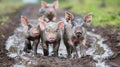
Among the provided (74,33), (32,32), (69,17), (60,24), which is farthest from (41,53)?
(74,33)

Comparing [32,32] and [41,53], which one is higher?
[32,32]

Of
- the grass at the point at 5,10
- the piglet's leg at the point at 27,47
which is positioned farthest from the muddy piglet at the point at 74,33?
the grass at the point at 5,10

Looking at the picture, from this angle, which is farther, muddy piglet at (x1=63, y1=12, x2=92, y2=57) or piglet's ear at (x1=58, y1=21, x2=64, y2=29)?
piglet's ear at (x1=58, y1=21, x2=64, y2=29)

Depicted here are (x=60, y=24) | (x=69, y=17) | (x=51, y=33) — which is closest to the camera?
(x=51, y=33)

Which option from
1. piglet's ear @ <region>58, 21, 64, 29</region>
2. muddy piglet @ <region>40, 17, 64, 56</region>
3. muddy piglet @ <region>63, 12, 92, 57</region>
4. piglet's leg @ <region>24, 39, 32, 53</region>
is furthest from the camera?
piglet's leg @ <region>24, 39, 32, 53</region>

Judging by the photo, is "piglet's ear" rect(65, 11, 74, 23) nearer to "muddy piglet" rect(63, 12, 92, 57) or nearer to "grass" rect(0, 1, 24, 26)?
"muddy piglet" rect(63, 12, 92, 57)

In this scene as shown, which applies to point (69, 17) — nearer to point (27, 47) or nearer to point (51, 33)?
point (51, 33)

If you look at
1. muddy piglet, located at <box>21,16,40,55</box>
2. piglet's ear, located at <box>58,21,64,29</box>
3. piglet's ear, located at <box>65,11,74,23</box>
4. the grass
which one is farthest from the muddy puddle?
the grass

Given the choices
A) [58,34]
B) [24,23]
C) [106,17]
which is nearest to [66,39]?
[58,34]

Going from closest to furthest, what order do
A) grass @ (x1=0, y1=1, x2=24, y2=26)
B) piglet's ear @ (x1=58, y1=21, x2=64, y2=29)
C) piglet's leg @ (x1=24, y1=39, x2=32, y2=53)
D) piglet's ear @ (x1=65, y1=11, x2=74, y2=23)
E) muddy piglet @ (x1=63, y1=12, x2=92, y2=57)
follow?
muddy piglet @ (x1=63, y1=12, x2=92, y2=57)
piglet's ear @ (x1=58, y1=21, x2=64, y2=29)
piglet's ear @ (x1=65, y1=11, x2=74, y2=23)
piglet's leg @ (x1=24, y1=39, x2=32, y2=53)
grass @ (x1=0, y1=1, x2=24, y2=26)

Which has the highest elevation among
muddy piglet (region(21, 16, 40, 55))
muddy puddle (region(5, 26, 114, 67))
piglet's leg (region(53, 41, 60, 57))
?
muddy piglet (region(21, 16, 40, 55))

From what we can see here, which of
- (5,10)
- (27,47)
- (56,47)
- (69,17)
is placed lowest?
(5,10)

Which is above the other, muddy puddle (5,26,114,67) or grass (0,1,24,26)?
muddy puddle (5,26,114,67)

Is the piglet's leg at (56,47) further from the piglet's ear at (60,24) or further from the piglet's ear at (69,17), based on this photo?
the piglet's ear at (69,17)
